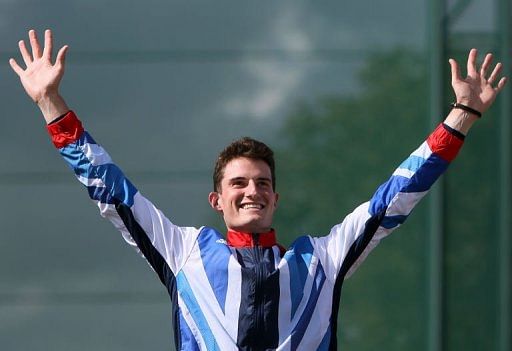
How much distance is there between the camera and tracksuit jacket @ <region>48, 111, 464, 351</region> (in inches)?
154

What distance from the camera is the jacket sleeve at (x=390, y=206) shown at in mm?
3967

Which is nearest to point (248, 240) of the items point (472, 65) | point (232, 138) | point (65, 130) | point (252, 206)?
point (252, 206)

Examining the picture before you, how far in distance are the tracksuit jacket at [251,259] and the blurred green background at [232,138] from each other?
3.76m

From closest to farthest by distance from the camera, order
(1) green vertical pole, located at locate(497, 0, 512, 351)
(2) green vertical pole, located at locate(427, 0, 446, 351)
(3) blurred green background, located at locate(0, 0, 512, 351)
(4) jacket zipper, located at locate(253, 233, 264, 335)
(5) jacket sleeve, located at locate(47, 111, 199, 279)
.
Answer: (4) jacket zipper, located at locate(253, 233, 264, 335)
(5) jacket sleeve, located at locate(47, 111, 199, 279)
(3) blurred green background, located at locate(0, 0, 512, 351)
(2) green vertical pole, located at locate(427, 0, 446, 351)
(1) green vertical pole, located at locate(497, 0, 512, 351)

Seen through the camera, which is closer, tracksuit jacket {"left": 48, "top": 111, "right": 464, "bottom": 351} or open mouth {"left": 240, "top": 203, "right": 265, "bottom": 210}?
tracksuit jacket {"left": 48, "top": 111, "right": 464, "bottom": 351}

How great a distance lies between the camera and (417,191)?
3980 millimetres

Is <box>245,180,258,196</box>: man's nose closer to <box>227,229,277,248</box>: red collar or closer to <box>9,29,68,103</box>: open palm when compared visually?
<box>227,229,277,248</box>: red collar

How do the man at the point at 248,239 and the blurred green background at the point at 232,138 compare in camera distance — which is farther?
the blurred green background at the point at 232,138

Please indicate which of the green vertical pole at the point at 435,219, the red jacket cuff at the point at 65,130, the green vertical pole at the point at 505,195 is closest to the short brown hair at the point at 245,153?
the red jacket cuff at the point at 65,130

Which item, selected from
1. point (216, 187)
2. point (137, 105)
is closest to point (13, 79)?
point (137, 105)

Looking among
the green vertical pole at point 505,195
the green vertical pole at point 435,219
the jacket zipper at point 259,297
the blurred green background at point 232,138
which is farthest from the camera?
the green vertical pole at point 505,195

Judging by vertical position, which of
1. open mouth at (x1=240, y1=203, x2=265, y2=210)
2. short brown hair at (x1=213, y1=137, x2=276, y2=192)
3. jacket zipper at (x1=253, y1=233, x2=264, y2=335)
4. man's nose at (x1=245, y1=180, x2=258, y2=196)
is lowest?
jacket zipper at (x1=253, y1=233, x2=264, y2=335)

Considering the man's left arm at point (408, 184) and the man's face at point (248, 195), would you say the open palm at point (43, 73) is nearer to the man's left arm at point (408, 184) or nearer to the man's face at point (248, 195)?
the man's face at point (248, 195)

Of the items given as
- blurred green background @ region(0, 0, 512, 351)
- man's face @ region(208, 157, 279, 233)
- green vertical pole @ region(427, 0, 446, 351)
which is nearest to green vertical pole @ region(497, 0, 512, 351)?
blurred green background @ region(0, 0, 512, 351)
